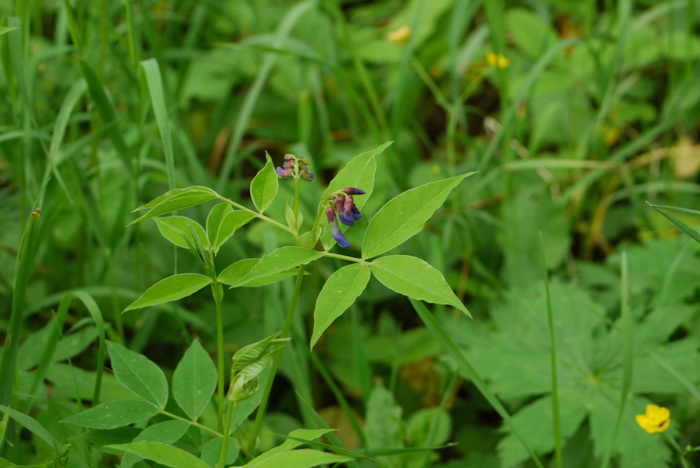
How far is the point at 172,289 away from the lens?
0.92 meters

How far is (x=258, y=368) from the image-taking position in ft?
2.84

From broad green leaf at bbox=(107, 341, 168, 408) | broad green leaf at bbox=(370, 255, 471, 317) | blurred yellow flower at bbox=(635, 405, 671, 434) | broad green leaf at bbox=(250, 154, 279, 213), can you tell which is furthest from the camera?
blurred yellow flower at bbox=(635, 405, 671, 434)

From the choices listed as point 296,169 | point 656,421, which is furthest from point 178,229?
point 656,421

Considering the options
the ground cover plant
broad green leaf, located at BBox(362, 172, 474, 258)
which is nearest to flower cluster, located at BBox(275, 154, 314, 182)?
the ground cover plant

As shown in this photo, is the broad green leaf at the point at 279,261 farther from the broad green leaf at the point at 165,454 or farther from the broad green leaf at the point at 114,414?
the broad green leaf at the point at 114,414

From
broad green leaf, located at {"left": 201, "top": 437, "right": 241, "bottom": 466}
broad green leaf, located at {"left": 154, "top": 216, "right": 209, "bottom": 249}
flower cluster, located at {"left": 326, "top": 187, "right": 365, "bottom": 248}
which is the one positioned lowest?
broad green leaf, located at {"left": 201, "top": 437, "right": 241, "bottom": 466}

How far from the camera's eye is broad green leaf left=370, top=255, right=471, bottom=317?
0.79 metres

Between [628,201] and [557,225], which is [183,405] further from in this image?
[628,201]

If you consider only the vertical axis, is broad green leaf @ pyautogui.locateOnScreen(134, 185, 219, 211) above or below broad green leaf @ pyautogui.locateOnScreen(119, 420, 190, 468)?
above

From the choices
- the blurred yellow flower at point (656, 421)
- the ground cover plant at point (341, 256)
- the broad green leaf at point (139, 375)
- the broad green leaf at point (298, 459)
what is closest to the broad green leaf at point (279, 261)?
the ground cover plant at point (341, 256)

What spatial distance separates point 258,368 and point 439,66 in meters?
2.23

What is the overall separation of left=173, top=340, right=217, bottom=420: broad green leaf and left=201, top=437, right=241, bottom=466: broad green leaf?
0.18 ft

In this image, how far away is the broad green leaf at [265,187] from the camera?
2.99 feet

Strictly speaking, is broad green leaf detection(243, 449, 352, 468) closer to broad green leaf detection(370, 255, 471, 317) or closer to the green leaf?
broad green leaf detection(370, 255, 471, 317)
